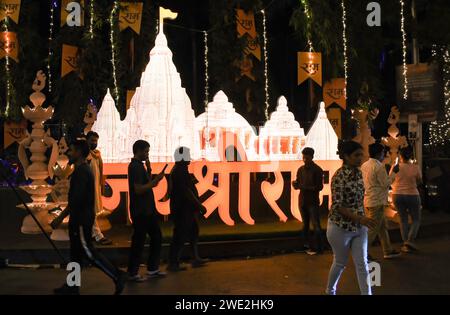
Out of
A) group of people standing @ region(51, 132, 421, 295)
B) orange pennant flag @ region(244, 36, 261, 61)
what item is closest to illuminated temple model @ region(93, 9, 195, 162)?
group of people standing @ region(51, 132, 421, 295)

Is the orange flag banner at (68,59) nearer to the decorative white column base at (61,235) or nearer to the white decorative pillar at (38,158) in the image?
the white decorative pillar at (38,158)

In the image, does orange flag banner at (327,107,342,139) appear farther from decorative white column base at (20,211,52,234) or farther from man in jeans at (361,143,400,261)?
decorative white column base at (20,211,52,234)

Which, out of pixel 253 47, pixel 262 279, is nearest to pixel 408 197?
pixel 262 279

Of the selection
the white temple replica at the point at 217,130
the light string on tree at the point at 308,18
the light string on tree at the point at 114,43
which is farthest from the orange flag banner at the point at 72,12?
the light string on tree at the point at 308,18

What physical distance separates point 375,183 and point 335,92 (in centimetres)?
819

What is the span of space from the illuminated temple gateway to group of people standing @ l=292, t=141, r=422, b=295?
10.2 ft

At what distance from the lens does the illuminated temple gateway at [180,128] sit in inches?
447

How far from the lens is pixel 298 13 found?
1582 cm

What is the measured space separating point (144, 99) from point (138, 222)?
478 centimetres

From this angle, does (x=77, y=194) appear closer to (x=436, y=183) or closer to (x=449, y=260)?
(x=449, y=260)

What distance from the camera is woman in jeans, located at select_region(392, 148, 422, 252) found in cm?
944

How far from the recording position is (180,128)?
37.2ft

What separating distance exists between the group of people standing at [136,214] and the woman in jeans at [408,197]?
11.6ft
